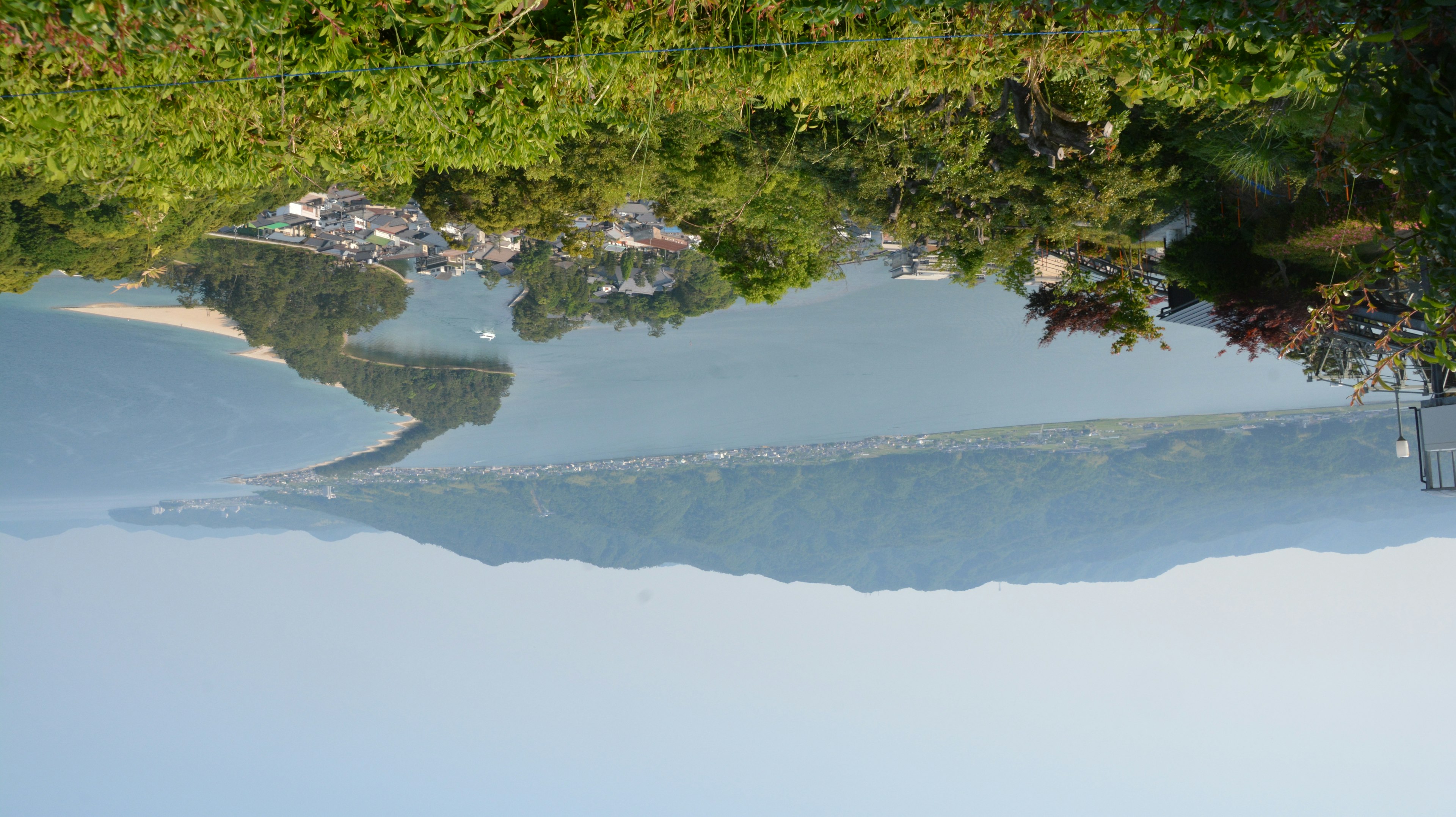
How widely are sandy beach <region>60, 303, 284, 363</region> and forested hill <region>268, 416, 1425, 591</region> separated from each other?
5.77 m

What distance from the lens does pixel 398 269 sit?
1689 cm

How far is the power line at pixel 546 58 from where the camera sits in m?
5.17

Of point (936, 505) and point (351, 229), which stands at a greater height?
point (351, 229)

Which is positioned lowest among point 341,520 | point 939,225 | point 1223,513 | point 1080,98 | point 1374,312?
point 1223,513

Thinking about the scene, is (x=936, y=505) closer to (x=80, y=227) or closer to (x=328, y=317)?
(x=328, y=317)

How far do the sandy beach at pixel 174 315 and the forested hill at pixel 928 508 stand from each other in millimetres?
5773

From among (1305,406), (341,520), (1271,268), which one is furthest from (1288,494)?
(341,520)

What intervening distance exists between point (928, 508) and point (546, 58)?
21579 millimetres

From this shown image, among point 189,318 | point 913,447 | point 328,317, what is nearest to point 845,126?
point 913,447

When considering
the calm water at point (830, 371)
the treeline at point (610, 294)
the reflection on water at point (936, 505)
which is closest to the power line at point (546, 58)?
the treeline at point (610, 294)

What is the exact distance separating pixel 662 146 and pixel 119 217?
8.95m

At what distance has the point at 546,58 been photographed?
571cm

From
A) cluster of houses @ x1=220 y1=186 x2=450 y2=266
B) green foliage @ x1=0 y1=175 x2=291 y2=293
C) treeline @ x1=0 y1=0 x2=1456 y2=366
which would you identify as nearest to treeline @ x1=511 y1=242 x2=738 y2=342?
cluster of houses @ x1=220 y1=186 x2=450 y2=266

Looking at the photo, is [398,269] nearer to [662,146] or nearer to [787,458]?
[662,146]
